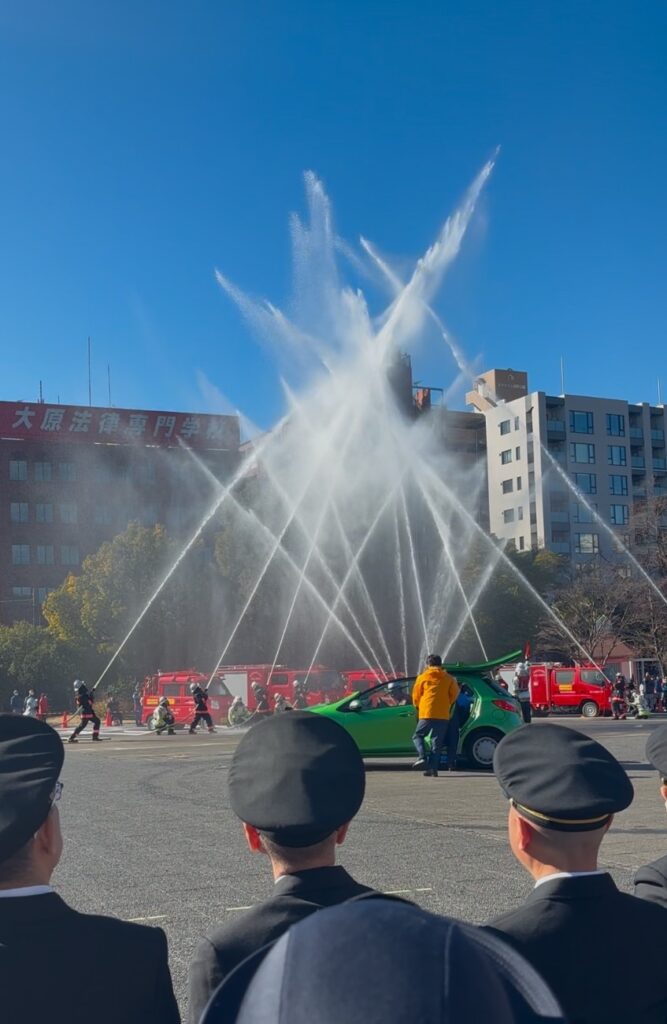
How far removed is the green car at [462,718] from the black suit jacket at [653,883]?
12.6 m

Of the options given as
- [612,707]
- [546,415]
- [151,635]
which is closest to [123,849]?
[612,707]

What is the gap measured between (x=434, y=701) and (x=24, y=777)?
12.0 metres

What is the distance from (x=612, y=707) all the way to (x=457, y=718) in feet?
79.1

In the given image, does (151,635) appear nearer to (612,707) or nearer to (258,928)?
(612,707)

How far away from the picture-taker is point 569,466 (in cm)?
9381

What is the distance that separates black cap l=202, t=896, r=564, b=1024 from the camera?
0.96m

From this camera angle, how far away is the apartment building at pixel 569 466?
3666 inches

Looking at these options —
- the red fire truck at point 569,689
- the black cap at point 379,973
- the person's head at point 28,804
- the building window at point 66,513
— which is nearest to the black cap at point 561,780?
the person's head at point 28,804

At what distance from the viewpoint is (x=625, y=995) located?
2.35m

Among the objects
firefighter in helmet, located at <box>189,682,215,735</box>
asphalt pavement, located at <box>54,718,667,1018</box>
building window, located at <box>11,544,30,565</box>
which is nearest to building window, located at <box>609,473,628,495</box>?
building window, located at <box>11,544,30,565</box>

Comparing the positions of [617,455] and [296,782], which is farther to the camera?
[617,455]

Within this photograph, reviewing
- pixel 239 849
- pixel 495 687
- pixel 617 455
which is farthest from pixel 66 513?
pixel 239 849

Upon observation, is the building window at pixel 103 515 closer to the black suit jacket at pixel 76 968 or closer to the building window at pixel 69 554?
the building window at pixel 69 554

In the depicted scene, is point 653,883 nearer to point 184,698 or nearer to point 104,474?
point 184,698
